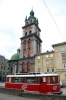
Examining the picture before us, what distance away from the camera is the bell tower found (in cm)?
4698

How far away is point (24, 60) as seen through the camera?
48844 millimetres

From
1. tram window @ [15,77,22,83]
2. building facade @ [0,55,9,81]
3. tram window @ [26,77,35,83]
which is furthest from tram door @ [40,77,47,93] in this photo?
building facade @ [0,55,9,81]

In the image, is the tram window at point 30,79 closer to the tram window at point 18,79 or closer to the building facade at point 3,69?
the tram window at point 18,79

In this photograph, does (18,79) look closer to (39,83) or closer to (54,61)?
(39,83)

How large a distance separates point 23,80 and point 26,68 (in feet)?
92.9

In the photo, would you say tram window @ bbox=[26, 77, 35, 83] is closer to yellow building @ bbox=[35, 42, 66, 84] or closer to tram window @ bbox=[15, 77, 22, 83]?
tram window @ bbox=[15, 77, 22, 83]

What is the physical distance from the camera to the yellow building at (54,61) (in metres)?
36.3

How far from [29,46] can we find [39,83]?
33802 millimetres

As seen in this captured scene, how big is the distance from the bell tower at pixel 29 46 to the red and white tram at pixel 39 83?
2576 cm

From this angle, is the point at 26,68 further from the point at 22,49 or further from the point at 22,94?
the point at 22,94

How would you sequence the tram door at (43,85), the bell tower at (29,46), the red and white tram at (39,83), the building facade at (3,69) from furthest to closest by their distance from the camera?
the building facade at (3,69) < the bell tower at (29,46) < the tram door at (43,85) < the red and white tram at (39,83)

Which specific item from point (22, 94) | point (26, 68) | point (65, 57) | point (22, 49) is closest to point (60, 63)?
point (65, 57)

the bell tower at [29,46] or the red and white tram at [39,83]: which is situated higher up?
the bell tower at [29,46]

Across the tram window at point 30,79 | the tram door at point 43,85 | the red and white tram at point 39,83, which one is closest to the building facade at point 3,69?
the red and white tram at point 39,83
